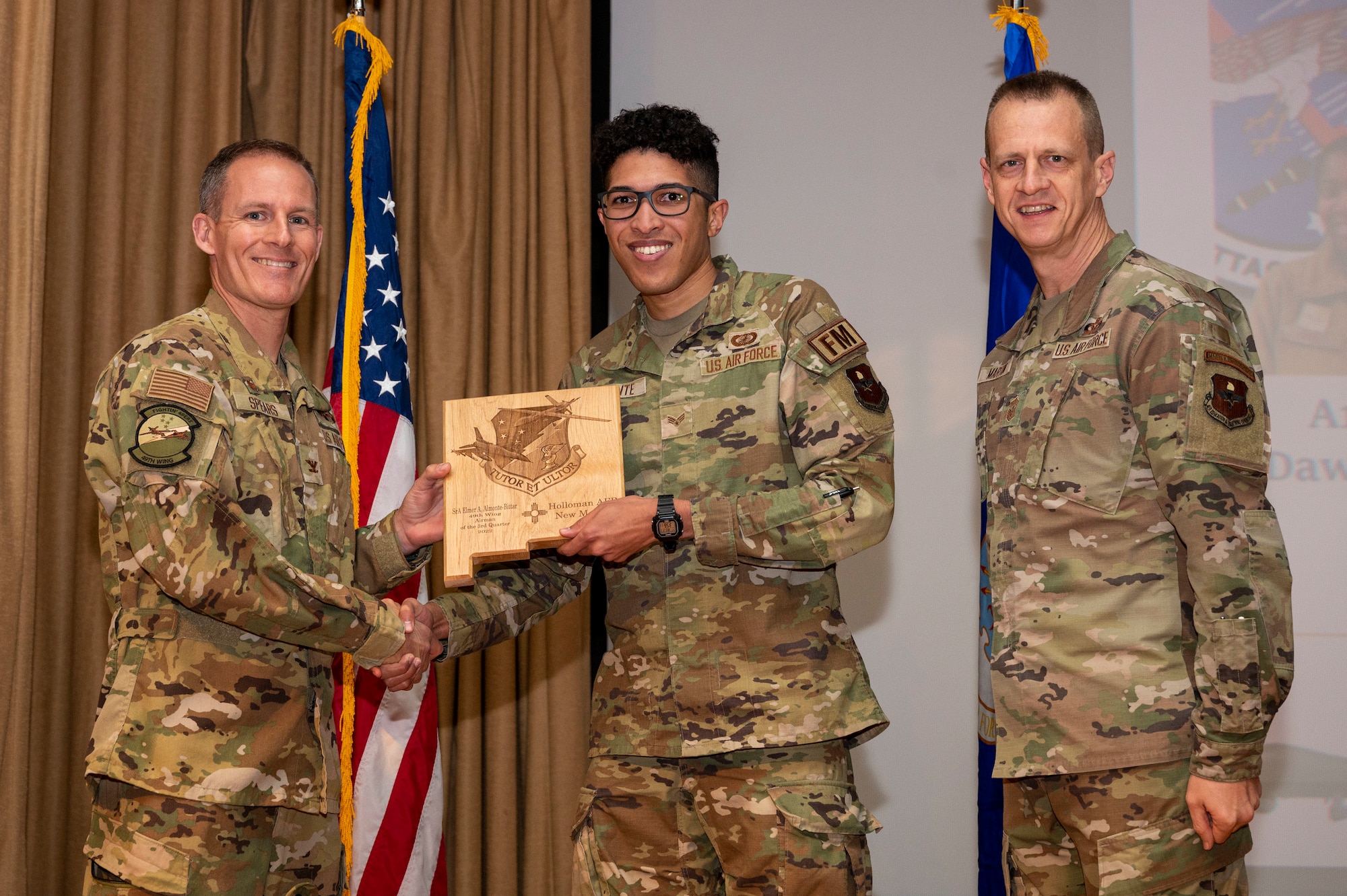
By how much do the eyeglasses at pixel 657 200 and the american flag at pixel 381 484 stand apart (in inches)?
47.4

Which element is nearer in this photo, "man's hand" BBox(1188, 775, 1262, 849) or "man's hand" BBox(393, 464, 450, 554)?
"man's hand" BBox(1188, 775, 1262, 849)

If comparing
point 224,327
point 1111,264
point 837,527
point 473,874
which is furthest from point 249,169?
point 473,874

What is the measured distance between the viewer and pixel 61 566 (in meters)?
3.39

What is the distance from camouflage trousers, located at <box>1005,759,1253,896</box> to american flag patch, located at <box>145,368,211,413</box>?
1756 mm

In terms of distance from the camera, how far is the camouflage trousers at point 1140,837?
1.90 m

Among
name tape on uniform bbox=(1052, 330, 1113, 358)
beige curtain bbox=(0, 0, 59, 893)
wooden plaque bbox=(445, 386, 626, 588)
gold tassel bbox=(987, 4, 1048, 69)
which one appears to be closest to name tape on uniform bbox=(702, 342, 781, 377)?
wooden plaque bbox=(445, 386, 626, 588)

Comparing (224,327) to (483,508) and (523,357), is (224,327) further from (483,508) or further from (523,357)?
(523,357)

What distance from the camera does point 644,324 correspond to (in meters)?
2.66

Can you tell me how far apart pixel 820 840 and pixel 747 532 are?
611 mm

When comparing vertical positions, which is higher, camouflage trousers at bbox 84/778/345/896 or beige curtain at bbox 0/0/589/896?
beige curtain at bbox 0/0/589/896

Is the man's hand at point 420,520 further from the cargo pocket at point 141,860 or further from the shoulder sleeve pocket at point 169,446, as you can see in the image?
the cargo pocket at point 141,860

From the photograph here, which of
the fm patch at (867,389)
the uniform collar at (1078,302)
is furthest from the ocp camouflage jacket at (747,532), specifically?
the uniform collar at (1078,302)

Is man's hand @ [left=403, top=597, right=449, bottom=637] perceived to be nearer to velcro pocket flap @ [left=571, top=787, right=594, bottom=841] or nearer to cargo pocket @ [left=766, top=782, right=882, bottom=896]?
velcro pocket flap @ [left=571, top=787, right=594, bottom=841]

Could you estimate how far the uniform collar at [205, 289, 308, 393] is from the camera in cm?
231
